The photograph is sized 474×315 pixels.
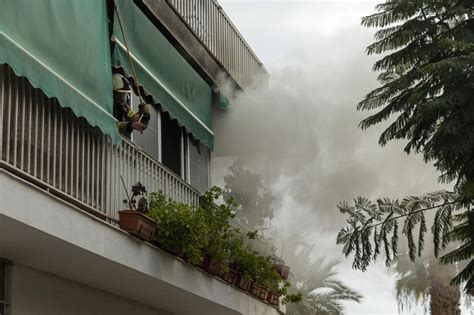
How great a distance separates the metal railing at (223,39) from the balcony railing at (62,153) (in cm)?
364

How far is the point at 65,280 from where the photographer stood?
1053 cm

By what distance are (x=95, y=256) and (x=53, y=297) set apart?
89 cm

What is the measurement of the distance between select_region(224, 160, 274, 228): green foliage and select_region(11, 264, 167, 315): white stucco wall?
444 cm

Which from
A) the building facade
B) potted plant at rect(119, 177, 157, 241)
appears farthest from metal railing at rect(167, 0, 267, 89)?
potted plant at rect(119, 177, 157, 241)

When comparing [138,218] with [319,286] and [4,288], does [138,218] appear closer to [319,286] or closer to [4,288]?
[4,288]

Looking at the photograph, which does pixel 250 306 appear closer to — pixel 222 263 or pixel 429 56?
pixel 222 263

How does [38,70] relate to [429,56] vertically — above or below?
below

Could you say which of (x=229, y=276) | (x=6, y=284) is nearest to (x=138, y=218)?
(x=6, y=284)

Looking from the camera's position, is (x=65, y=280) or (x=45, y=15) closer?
(x=45, y=15)

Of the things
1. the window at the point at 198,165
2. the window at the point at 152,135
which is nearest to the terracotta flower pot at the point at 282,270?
the window at the point at 198,165

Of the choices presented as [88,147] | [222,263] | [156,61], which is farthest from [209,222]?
[88,147]

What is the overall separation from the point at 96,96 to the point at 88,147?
0.53 metres

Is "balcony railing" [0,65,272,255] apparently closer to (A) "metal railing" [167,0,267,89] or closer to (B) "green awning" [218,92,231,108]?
(B) "green awning" [218,92,231,108]

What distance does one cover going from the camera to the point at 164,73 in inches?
513
